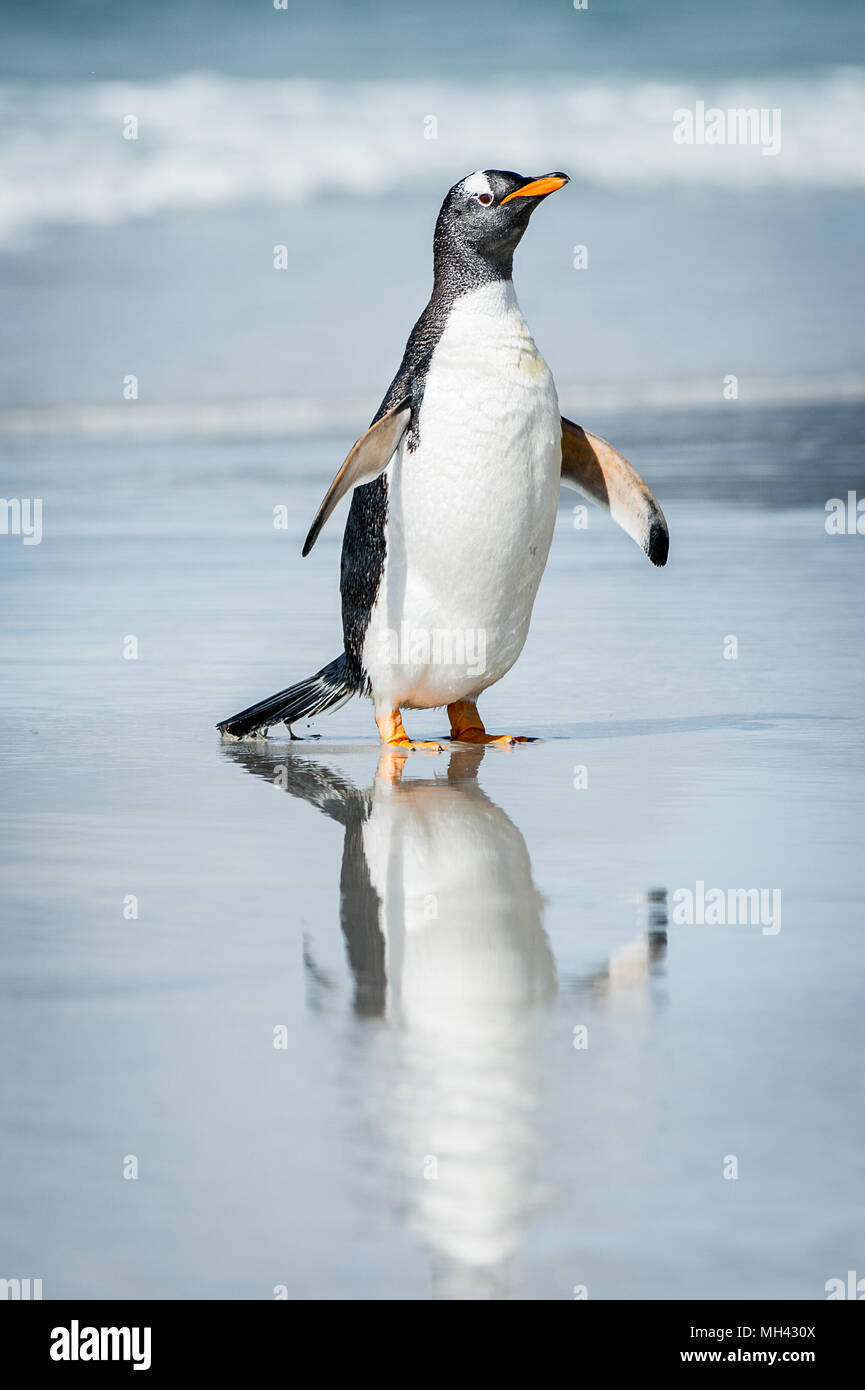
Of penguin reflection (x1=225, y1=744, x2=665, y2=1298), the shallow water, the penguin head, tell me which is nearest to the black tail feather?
the shallow water

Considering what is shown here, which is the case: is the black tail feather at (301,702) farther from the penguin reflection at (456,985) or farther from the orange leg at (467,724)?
the penguin reflection at (456,985)

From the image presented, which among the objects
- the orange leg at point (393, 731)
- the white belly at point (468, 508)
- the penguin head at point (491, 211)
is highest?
the penguin head at point (491, 211)

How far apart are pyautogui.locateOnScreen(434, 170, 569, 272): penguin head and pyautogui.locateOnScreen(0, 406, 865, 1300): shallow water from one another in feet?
3.94

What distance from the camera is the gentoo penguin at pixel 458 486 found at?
4.51m

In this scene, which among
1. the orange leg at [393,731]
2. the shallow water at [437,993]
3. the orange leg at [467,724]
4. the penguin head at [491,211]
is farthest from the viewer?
the orange leg at [467,724]

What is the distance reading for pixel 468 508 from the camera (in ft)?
14.9

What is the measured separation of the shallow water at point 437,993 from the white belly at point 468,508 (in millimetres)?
268

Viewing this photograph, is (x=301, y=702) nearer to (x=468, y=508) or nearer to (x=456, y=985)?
(x=468, y=508)

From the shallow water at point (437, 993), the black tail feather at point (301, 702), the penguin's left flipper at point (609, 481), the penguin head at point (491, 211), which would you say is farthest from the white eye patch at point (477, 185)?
the shallow water at point (437, 993)

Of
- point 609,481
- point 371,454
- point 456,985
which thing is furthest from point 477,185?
point 456,985

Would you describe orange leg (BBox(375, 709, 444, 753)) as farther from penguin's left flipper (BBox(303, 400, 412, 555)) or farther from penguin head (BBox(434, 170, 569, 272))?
penguin head (BBox(434, 170, 569, 272))

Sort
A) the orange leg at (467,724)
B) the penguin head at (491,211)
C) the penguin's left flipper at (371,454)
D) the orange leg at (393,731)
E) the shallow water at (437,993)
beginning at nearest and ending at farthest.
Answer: the shallow water at (437,993) → the penguin's left flipper at (371,454) → the penguin head at (491,211) → the orange leg at (393,731) → the orange leg at (467,724)

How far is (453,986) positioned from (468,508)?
205 cm
